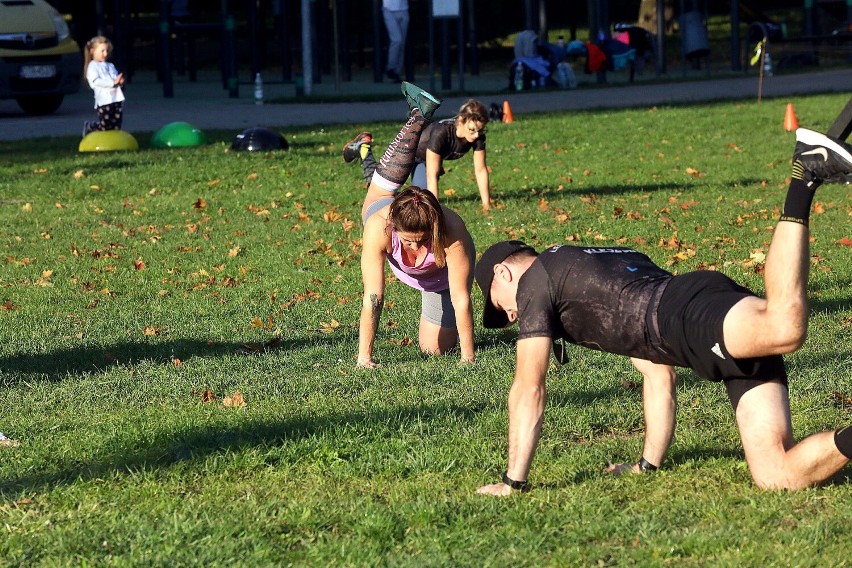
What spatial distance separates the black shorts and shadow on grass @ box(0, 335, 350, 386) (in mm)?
3675

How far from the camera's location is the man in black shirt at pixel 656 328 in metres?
4.63

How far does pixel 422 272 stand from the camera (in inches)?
304

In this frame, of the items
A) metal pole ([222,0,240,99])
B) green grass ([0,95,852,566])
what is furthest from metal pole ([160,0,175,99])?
green grass ([0,95,852,566])

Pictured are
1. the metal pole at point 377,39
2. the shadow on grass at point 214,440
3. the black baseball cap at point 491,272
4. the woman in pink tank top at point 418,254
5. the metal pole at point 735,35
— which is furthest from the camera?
the metal pole at point 735,35

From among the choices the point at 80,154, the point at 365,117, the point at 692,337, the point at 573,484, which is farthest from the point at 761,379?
the point at 365,117

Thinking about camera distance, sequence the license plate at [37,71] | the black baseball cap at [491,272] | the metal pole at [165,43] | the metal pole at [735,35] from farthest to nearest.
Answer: the metal pole at [735,35], the metal pole at [165,43], the license plate at [37,71], the black baseball cap at [491,272]

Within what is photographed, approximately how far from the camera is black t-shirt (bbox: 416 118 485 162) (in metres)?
11.5

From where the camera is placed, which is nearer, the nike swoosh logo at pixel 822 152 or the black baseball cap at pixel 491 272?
the nike swoosh logo at pixel 822 152

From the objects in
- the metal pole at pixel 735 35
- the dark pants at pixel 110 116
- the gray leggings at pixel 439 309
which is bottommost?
the gray leggings at pixel 439 309

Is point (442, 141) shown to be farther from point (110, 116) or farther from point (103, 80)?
point (110, 116)

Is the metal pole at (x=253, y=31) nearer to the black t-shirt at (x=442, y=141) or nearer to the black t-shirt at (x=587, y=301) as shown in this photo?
the black t-shirt at (x=442, y=141)

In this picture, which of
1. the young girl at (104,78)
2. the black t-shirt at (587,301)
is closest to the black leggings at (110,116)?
the young girl at (104,78)

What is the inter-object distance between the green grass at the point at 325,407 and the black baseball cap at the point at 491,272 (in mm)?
663

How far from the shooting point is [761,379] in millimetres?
4848
